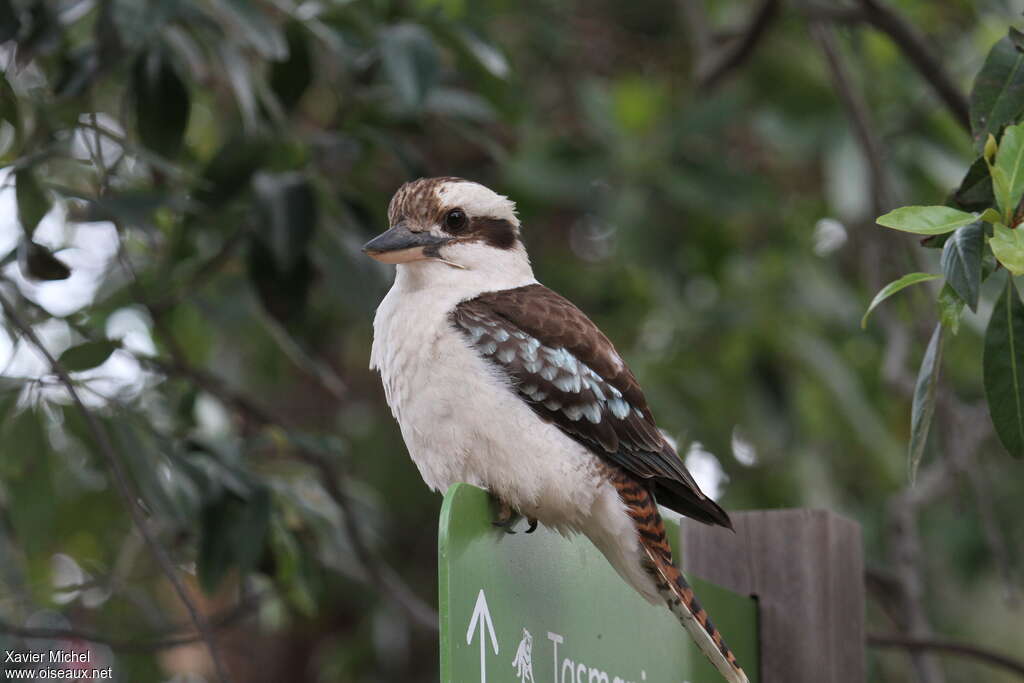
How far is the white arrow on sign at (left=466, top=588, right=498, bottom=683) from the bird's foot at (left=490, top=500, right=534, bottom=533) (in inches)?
5.9

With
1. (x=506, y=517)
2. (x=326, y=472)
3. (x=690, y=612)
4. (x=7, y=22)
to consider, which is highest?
(x=7, y=22)

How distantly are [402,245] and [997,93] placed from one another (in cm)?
90

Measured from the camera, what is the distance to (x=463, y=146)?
5074 millimetres

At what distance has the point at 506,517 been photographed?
165 cm

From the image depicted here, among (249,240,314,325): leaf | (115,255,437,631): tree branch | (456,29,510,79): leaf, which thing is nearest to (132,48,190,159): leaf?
(249,240,314,325): leaf

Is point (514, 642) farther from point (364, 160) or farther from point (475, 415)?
point (364, 160)

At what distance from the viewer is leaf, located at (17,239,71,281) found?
216cm

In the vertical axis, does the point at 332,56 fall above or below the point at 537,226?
above

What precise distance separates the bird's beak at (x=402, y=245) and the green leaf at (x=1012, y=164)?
91cm

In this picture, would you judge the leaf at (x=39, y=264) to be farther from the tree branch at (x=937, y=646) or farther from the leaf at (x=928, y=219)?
the tree branch at (x=937, y=646)

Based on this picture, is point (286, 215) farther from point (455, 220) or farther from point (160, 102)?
point (455, 220)

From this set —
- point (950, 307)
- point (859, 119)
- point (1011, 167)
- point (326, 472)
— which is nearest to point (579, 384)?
point (950, 307)

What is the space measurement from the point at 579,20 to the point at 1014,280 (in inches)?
152

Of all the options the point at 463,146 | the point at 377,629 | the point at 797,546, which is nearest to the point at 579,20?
the point at 463,146
